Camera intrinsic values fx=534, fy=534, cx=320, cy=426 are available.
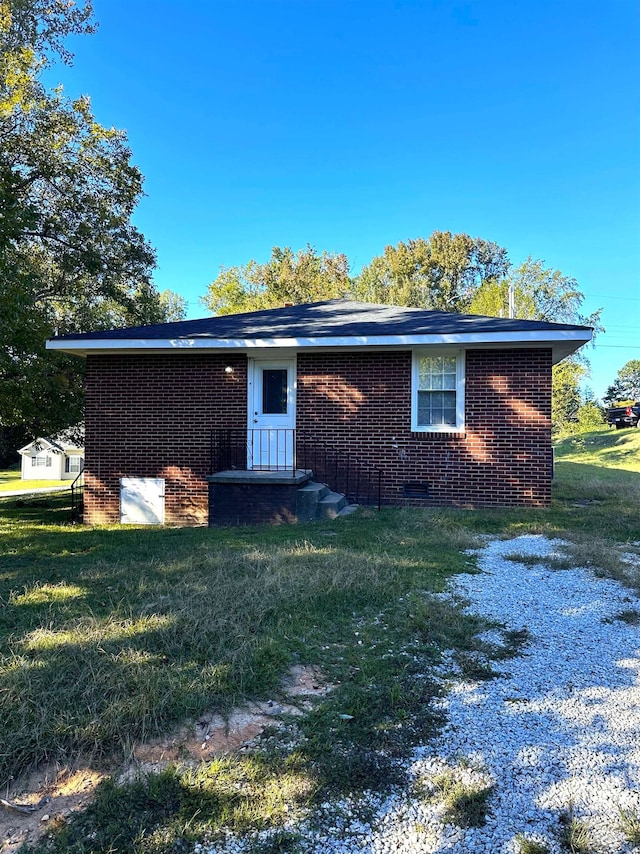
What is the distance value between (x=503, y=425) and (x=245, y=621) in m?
6.29

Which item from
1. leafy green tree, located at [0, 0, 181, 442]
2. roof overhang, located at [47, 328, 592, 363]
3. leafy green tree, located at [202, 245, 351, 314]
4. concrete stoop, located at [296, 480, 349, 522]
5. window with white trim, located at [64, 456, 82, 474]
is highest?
leafy green tree, located at [202, 245, 351, 314]

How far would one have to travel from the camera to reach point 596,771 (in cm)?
214

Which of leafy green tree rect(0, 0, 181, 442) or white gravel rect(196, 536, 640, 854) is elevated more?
leafy green tree rect(0, 0, 181, 442)

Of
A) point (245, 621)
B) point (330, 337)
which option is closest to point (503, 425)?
point (330, 337)

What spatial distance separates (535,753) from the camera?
7.38 feet

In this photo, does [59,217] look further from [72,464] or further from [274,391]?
[72,464]

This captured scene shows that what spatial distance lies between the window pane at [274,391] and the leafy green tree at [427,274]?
29565mm

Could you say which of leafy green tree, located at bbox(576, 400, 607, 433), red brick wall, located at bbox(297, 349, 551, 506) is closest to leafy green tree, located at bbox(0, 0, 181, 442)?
red brick wall, located at bbox(297, 349, 551, 506)

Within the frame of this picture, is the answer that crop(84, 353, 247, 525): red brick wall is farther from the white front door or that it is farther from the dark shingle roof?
the dark shingle roof

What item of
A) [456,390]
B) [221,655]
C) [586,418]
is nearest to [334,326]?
[456,390]

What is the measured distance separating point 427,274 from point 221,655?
3873cm

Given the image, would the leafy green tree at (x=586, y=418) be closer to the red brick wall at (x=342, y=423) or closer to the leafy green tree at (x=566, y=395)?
the leafy green tree at (x=566, y=395)

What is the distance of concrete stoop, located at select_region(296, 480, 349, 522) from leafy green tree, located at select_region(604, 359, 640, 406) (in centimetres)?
6269

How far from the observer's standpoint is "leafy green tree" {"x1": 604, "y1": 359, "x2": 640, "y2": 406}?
61.6 metres
